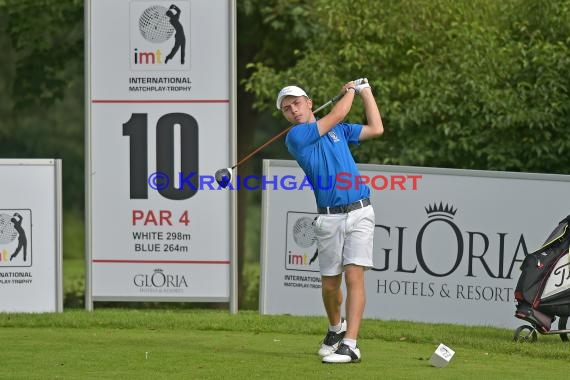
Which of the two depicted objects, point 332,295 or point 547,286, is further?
point 547,286

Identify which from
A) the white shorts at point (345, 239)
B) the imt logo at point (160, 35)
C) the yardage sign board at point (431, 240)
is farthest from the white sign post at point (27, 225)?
the white shorts at point (345, 239)

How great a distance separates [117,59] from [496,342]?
4411mm

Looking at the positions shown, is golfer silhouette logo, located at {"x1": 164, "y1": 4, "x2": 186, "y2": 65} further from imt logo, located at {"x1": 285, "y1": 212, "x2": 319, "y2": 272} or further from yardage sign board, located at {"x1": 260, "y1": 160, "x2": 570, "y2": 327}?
imt logo, located at {"x1": 285, "y1": 212, "x2": 319, "y2": 272}

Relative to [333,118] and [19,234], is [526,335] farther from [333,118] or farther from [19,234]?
[19,234]

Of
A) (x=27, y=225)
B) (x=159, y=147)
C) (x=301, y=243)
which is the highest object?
(x=159, y=147)

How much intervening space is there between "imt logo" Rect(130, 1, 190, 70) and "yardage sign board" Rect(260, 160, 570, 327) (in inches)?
49.7

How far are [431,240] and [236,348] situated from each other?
270cm

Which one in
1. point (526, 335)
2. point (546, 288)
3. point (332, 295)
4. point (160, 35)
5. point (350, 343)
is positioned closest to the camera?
point (350, 343)

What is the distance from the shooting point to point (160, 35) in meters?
12.3

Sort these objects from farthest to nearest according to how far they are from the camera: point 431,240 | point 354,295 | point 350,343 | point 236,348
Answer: point 431,240, point 236,348, point 354,295, point 350,343

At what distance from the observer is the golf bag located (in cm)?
1031

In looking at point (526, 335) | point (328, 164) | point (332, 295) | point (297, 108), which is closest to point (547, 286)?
point (526, 335)

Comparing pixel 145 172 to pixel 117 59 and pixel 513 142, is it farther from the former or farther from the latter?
pixel 513 142

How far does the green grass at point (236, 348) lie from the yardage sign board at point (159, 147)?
46 centimetres
